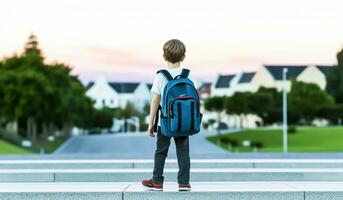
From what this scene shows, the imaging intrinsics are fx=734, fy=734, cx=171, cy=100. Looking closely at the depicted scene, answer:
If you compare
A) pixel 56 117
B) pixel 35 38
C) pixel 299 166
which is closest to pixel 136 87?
pixel 35 38

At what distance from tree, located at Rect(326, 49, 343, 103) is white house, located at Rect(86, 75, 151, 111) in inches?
2833

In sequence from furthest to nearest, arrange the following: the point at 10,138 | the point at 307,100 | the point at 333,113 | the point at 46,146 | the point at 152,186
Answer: the point at 307,100, the point at 333,113, the point at 46,146, the point at 10,138, the point at 152,186

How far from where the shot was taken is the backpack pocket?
26.5 ft

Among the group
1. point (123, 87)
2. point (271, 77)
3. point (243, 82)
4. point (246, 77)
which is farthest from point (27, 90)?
point (123, 87)

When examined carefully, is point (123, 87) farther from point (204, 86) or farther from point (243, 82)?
point (243, 82)

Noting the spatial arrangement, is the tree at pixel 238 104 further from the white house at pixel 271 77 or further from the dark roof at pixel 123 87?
the dark roof at pixel 123 87

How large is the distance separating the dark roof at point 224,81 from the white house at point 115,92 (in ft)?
63.5

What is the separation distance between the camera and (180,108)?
806cm

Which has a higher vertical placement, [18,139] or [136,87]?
[136,87]

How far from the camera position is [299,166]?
52.6 ft

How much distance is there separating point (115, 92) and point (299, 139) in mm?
107462

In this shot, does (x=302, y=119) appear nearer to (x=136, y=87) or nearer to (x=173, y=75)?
(x=136, y=87)

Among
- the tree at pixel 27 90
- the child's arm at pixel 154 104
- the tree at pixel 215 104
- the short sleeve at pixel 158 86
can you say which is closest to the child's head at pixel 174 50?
the short sleeve at pixel 158 86

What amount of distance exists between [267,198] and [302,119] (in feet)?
322
